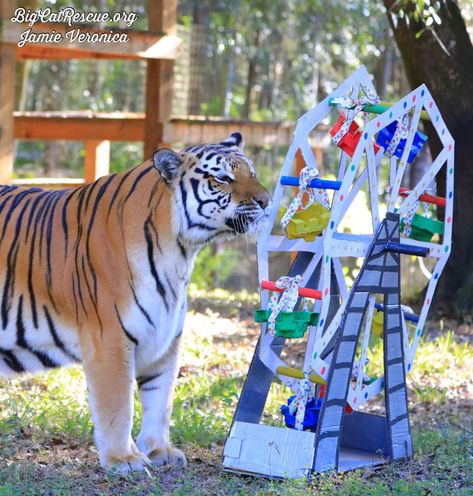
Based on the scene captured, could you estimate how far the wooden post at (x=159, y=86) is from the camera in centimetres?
837

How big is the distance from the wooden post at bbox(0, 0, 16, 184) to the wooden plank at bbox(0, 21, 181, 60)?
0.10 metres

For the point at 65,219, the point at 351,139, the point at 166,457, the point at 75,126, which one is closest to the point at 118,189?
the point at 65,219

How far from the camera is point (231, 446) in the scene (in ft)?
13.8

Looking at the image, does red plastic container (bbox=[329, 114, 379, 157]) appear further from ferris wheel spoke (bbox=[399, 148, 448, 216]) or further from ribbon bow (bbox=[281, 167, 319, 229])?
ferris wheel spoke (bbox=[399, 148, 448, 216])

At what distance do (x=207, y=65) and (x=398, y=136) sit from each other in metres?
13.1

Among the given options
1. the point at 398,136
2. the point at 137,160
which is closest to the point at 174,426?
the point at 398,136

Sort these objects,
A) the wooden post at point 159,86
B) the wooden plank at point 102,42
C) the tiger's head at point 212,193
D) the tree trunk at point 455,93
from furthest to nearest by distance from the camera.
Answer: the wooden post at point 159,86 → the tree trunk at point 455,93 → the wooden plank at point 102,42 → the tiger's head at point 212,193

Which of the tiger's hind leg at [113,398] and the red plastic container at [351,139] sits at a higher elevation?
the red plastic container at [351,139]

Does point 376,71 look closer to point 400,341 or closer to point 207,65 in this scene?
point 207,65

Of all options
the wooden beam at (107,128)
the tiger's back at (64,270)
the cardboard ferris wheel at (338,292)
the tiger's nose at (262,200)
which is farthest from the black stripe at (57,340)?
the wooden beam at (107,128)

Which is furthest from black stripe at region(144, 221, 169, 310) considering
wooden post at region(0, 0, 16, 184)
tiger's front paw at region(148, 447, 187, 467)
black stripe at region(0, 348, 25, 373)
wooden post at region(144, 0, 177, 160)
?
wooden post at region(144, 0, 177, 160)

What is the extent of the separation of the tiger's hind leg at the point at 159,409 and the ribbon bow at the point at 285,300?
24.9 inches

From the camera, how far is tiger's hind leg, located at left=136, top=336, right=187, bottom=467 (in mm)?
4492

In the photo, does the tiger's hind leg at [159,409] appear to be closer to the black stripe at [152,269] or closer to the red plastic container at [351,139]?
the black stripe at [152,269]
